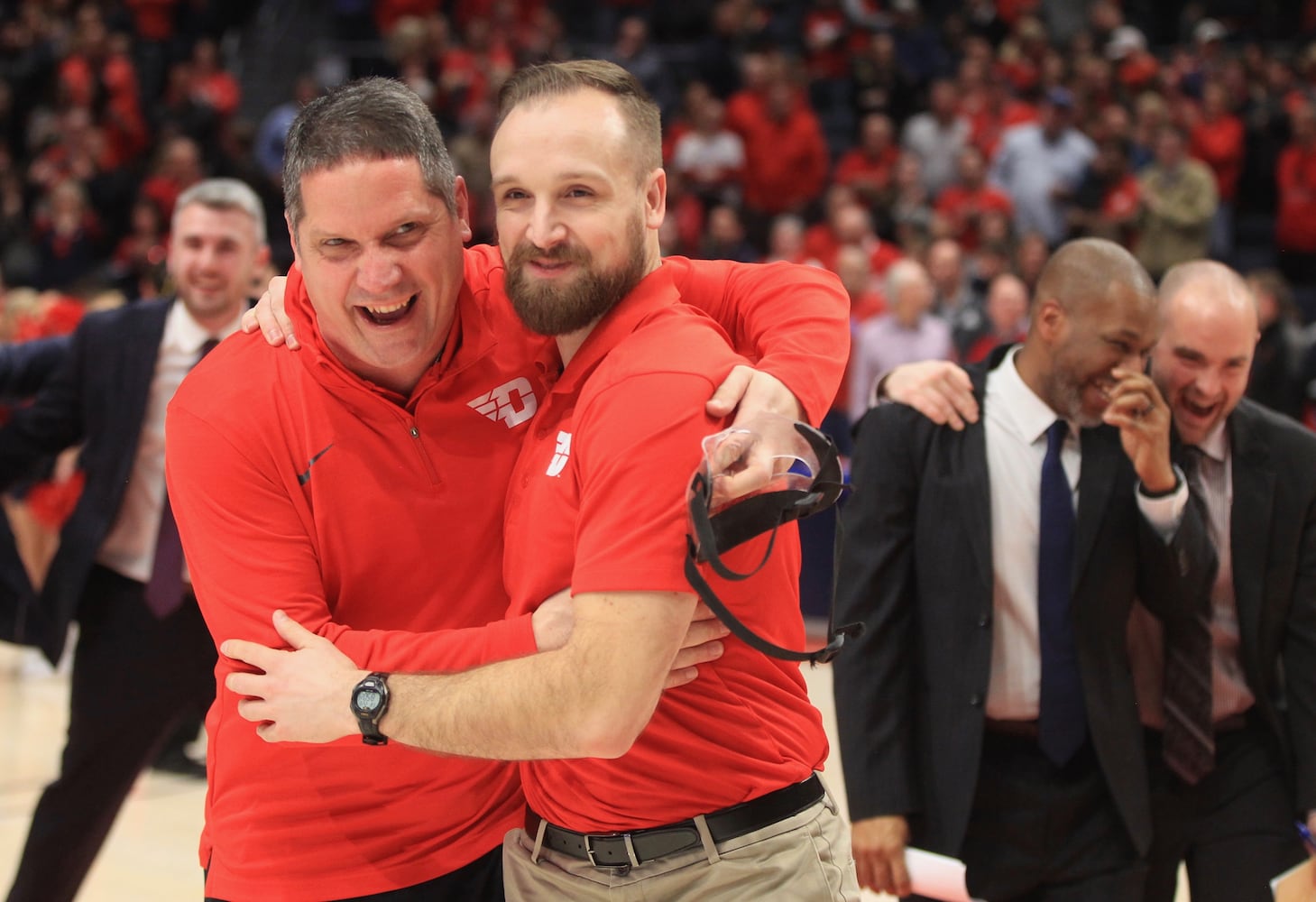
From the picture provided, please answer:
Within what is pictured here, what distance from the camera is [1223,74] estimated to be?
13.1m

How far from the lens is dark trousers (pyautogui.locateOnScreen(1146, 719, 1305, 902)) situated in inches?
134

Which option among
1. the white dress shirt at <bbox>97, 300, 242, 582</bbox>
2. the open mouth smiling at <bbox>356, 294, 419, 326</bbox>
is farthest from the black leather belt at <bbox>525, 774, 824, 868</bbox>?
the white dress shirt at <bbox>97, 300, 242, 582</bbox>

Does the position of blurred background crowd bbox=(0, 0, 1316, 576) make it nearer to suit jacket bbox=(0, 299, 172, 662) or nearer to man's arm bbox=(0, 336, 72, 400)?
man's arm bbox=(0, 336, 72, 400)

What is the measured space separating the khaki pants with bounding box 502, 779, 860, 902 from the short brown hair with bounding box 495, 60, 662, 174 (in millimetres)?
1097

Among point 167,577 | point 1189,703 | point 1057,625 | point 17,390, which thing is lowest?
point 1189,703

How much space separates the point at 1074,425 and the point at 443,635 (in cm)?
175

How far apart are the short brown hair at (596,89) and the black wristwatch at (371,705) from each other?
924mm

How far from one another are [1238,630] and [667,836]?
6.09 ft

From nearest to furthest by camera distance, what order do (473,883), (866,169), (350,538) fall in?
(350,538) → (473,883) → (866,169)

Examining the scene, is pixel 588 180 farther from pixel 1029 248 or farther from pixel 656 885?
pixel 1029 248

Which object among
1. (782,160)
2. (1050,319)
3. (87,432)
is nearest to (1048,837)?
(1050,319)

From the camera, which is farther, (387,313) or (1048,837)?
(1048,837)

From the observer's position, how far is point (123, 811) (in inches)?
240

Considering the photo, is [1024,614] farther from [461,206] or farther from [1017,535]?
[461,206]
